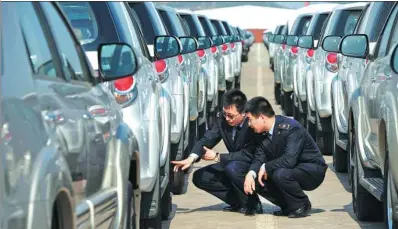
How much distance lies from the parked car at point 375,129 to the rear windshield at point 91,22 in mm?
1881

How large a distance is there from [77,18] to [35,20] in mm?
3867

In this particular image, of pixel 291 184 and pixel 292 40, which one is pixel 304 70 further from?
pixel 291 184

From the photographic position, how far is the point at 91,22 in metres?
8.90

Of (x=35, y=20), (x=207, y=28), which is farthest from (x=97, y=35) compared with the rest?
(x=207, y=28)

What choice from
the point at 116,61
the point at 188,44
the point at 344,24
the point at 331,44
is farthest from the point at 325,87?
the point at 116,61

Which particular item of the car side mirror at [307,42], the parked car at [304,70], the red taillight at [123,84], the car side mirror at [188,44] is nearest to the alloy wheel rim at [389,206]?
the red taillight at [123,84]

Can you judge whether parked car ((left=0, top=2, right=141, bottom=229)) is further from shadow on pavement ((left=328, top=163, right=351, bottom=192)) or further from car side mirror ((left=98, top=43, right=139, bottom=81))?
shadow on pavement ((left=328, top=163, right=351, bottom=192))

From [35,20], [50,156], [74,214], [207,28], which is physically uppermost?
[35,20]

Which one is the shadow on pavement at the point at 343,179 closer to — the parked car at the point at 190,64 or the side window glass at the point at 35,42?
the parked car at the point at 190,64

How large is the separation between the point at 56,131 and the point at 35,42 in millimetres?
471

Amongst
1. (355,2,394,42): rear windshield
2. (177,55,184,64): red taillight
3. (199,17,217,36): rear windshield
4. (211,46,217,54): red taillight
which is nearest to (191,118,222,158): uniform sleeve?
(355,2,394,42): rear windshield

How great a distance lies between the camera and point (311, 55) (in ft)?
59.7

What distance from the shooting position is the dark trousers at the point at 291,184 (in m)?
10.3

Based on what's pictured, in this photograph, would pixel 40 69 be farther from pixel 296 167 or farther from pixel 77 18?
pixel 296 167
